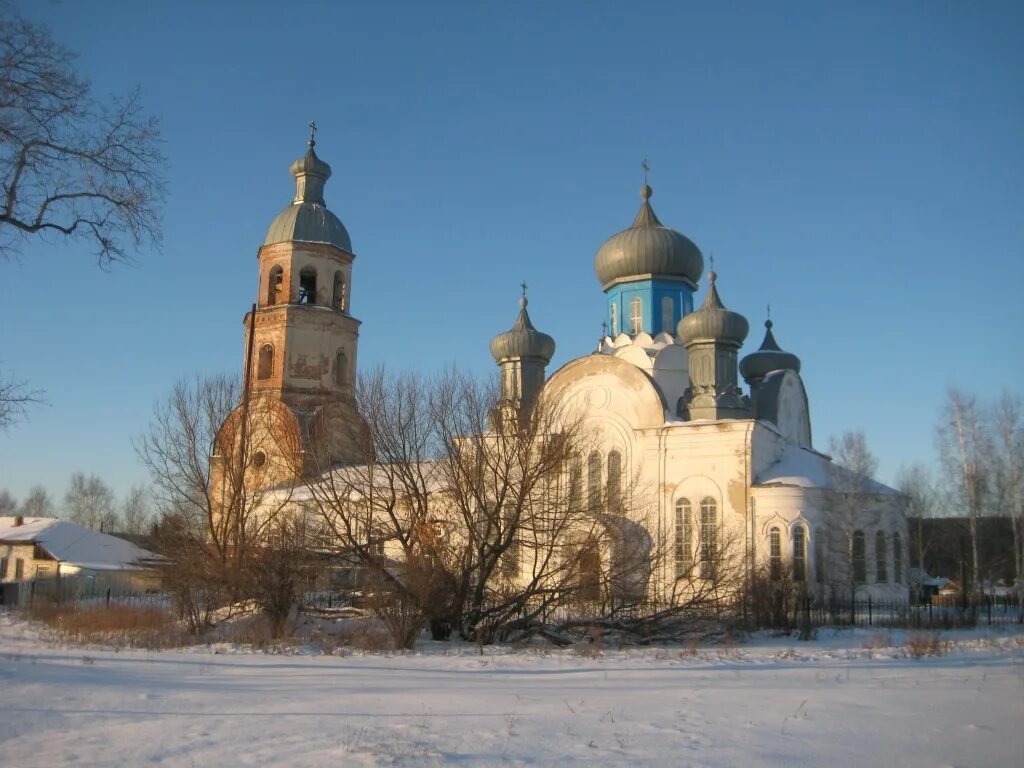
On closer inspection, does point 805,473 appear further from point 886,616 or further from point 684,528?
point 886,616

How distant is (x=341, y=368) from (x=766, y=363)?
12230 mm

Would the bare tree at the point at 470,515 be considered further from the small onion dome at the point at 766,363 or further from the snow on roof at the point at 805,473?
the small onion dome at the point at 766,363

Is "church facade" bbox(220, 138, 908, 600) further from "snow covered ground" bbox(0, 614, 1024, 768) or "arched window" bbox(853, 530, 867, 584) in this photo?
"snow covered ground" bbox(0, 614, 1024, 768)

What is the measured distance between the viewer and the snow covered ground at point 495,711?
5.51 meters

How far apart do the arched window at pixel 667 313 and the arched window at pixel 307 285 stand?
984cm

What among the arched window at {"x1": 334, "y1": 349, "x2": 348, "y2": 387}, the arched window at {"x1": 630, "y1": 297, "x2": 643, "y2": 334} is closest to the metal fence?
the arched window at {"x1": 630, "y1": 297, "x2": 643, "y2": 334}

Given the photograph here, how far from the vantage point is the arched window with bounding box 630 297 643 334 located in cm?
2622

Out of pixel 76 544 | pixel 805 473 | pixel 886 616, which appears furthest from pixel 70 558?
pixel 886 616

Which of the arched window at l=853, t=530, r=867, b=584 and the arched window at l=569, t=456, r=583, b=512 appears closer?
the arched window at l=569, t=456, r=583, b=512

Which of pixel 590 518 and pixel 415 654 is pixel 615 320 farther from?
pixel 415 654

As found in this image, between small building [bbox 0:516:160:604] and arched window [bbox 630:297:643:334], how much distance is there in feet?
52.3

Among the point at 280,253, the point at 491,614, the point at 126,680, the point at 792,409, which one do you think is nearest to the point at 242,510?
the point at 491,614

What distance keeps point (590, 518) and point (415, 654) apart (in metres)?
3.98

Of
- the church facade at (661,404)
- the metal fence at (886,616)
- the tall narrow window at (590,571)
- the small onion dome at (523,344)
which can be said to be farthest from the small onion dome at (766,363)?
the tall narrow window at (590,571)
